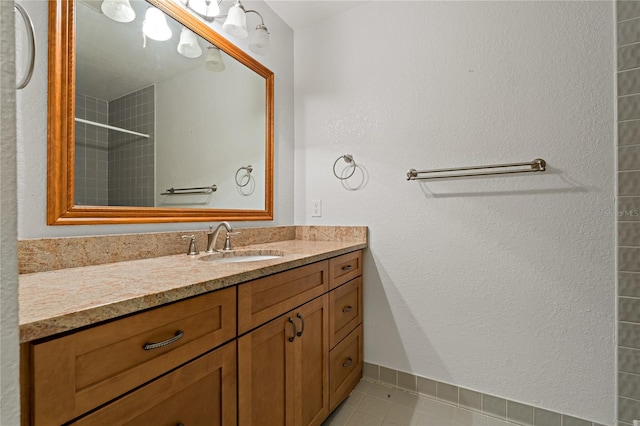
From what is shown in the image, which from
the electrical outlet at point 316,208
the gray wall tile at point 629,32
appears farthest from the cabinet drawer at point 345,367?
the gray wall tile at point 629,32

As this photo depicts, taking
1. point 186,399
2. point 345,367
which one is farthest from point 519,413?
point 186,399

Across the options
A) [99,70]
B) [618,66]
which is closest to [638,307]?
[618,66]

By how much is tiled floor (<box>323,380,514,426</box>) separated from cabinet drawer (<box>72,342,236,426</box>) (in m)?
0.85

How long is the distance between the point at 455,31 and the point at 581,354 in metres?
1.74

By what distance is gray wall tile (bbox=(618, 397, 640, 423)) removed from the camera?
127 cm

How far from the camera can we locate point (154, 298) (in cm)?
68

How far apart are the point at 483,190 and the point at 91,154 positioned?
176cm

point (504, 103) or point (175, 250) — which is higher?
point (504, 103)

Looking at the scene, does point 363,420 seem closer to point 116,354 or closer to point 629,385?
point 629,385

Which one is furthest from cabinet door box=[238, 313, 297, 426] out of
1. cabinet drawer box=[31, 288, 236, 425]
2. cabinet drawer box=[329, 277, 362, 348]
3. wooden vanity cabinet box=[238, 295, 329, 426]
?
cabinet drawer box=[329, 277, 362, 348]

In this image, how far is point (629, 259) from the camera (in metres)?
1.27

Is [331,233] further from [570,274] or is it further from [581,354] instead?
[581,354]

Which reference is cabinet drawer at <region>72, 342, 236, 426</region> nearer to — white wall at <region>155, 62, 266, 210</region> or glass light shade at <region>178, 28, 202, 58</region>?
white wall at <region>155, 62, 266, 210</region>

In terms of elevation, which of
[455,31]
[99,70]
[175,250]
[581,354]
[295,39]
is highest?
[295,39]
